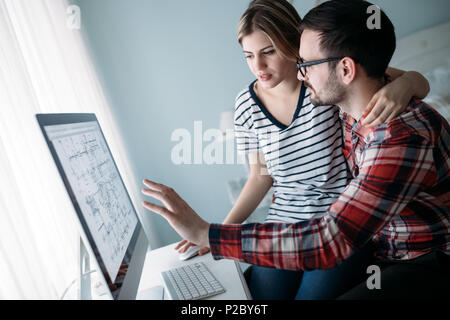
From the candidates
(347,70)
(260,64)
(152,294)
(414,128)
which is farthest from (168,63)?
(414,128)

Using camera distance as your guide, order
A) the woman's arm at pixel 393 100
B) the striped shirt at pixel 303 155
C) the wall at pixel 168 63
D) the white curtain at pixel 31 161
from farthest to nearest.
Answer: the wall at pixel 168 63 < the striped shirt at pixel 303 155 < the white curtain at pixel 31 161 < the woman's arm at pixel 393 100

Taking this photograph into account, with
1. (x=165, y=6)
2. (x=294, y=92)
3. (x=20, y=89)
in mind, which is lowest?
(x=294, y=92)

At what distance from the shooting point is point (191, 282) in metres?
0.88

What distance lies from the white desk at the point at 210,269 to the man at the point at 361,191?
0.16 metres

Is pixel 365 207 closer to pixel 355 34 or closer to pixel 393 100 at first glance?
pixel 393 100

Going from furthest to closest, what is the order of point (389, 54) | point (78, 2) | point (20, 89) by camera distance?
point (78, 2), point (20, 89), point (389, 54)

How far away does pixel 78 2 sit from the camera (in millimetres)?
2025

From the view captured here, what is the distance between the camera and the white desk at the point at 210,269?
82 cm

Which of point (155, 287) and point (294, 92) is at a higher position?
point (294, 92)

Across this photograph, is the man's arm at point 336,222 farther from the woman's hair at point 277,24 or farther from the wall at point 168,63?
the wall at point 168,63

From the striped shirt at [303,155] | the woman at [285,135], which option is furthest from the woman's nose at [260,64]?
the striped shirt at [303,155]

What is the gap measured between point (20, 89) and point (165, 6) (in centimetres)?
127
